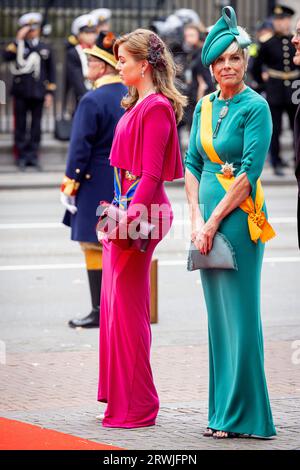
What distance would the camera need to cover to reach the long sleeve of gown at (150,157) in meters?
6.80

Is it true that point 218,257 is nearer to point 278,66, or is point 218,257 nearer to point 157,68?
point 157,68

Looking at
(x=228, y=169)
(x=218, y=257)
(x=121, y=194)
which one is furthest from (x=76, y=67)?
(x=218, y=257)

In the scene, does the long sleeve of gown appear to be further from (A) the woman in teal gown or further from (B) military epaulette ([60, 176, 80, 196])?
(B) military epaulette ([60, 176, 80, 196])

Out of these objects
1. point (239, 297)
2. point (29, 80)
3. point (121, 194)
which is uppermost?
point (121, 194)

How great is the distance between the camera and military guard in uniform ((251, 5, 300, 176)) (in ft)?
65.7

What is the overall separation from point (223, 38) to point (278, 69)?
45.7ft

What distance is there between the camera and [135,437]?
21.6ft

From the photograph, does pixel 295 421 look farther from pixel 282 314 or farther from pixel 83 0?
pixel 83 0

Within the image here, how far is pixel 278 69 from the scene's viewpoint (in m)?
20.3

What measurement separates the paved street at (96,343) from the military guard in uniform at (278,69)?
479 cm

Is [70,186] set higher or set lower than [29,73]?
higher

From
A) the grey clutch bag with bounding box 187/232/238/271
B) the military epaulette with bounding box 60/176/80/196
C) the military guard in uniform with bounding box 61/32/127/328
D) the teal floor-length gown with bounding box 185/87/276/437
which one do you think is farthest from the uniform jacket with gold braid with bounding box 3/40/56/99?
the grey clutch bag with bounding box 187/232/238/271

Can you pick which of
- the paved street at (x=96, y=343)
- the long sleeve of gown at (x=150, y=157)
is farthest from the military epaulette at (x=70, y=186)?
the long sleeve of gown at (x=150, y=157)
